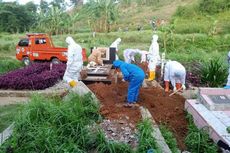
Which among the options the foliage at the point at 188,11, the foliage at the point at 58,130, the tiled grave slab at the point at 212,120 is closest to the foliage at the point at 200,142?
the tiled grave slab at the point at 212,120

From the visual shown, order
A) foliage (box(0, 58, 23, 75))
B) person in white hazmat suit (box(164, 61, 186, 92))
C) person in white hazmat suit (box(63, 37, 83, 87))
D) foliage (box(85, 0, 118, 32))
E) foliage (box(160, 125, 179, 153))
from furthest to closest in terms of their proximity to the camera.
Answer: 1. foliage (box(85, 0, 118, 32))
2. foliage (box(0, 58, 23, 75))
3. person in white hazmat suit (box(63, 37, 83, 87))
4. person in white hazmat suit (box(164, 61, 186, 92))
5. foliage (box(160, 125, 179, 153))

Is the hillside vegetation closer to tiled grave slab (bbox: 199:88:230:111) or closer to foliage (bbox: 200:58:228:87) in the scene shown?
foliage (bbox: 200:58:228:87)

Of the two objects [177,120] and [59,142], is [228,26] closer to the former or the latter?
[177,120]

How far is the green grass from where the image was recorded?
864 cm

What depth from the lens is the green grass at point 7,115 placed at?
8.64m

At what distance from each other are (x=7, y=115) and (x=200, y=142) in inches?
197

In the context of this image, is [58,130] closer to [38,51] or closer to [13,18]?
[38,51]

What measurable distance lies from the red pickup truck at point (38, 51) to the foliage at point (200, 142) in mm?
12773

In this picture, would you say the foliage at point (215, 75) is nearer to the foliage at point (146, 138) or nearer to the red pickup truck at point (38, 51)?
the foliage at point (146, 138)

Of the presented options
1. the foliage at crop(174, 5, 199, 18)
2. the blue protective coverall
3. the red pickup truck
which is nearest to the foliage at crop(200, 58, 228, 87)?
the blue protective coverall

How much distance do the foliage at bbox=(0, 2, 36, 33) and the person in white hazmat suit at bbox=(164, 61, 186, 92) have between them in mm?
30890

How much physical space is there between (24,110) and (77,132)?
1.20 m

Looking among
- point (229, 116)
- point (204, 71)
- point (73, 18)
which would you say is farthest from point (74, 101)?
point (73, 18)

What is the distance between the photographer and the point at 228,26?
99.5 ft
